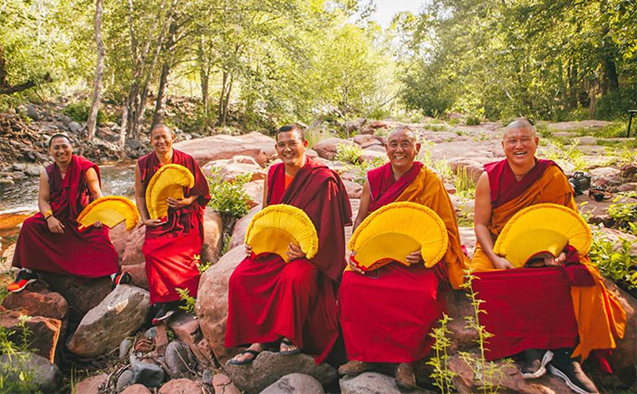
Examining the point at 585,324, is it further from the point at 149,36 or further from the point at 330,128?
the point at 330,128

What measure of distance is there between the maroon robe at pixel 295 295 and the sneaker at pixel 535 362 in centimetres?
128

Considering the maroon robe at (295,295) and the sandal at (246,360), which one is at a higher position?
the maroon robe at (295,295)

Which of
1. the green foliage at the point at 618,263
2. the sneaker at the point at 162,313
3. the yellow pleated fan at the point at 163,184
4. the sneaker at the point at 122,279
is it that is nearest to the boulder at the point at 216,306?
the sneaker at the point at 162,313

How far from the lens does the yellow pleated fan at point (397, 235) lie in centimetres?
263

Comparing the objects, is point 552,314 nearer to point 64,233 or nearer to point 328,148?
point 64,233

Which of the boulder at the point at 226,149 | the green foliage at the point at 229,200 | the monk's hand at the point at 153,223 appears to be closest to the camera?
the monk's hand at the point at 153,223

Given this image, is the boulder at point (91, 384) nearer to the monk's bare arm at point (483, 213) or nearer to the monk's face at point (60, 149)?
the monk's face at point (60, 149)

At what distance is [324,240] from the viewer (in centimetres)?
301

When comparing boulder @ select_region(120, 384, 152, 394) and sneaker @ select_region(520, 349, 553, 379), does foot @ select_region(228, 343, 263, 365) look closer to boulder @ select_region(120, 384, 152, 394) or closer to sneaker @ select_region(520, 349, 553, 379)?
boulder @ select_region(120, 384, 152, 394)

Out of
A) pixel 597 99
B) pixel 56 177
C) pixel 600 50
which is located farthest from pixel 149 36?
pixel 597 99

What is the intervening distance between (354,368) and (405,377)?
403mm

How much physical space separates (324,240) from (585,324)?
1807 mm

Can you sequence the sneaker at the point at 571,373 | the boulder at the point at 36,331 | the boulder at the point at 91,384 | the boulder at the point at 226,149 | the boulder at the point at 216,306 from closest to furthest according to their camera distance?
the sneaker at the point at 571,373
the boulder at the point at 216,306
the boulder at the point at 91,384
the boulder at the point at 36,331
the boulder at the point at 226,149

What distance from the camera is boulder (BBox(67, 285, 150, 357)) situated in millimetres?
3686
